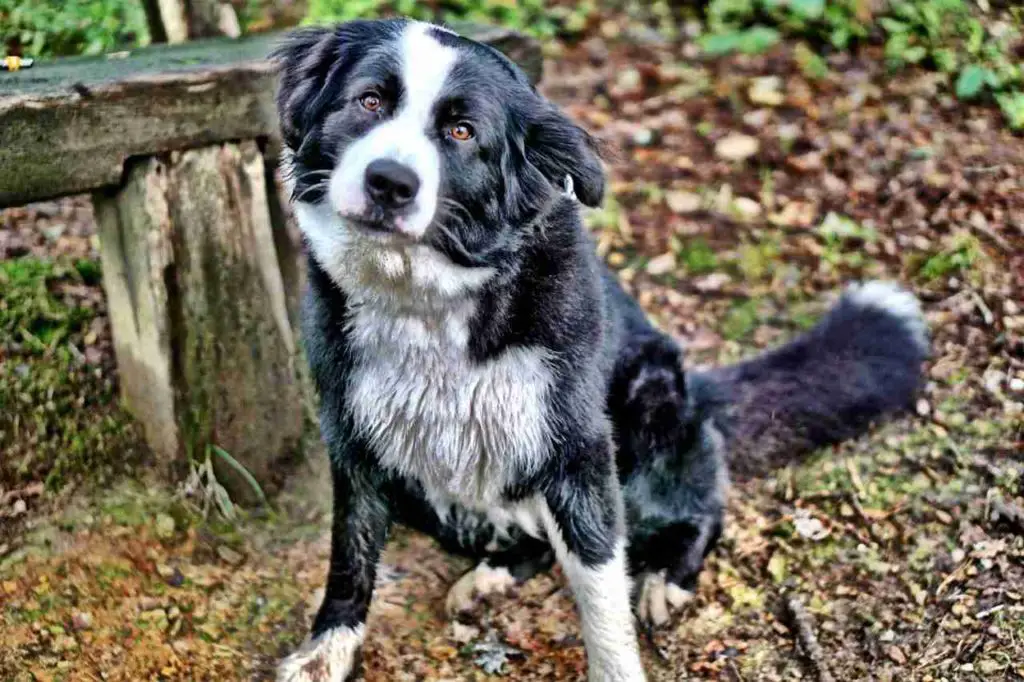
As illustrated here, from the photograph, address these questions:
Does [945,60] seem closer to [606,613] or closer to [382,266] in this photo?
[606,613]

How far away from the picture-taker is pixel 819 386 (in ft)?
12.1

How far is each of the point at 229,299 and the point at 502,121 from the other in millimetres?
1258

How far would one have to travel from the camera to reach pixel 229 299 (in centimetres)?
343

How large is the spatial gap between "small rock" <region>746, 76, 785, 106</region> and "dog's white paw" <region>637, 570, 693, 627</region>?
3145 mm

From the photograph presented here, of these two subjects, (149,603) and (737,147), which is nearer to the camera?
(149,603)

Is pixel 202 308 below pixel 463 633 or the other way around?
the other way around

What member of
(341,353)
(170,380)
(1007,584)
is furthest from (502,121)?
(1007,584)

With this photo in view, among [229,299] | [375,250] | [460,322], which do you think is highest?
[375,250]

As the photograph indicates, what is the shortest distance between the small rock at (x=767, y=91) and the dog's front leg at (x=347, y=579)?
3526 mm

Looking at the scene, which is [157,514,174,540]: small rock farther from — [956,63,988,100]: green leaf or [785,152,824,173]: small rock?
[956,63,988,100]: green leaf

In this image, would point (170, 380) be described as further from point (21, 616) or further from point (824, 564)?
point (824, 564)

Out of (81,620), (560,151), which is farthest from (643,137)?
(81,620)

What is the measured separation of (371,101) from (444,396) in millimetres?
751

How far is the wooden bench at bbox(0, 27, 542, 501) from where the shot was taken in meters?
3.05
